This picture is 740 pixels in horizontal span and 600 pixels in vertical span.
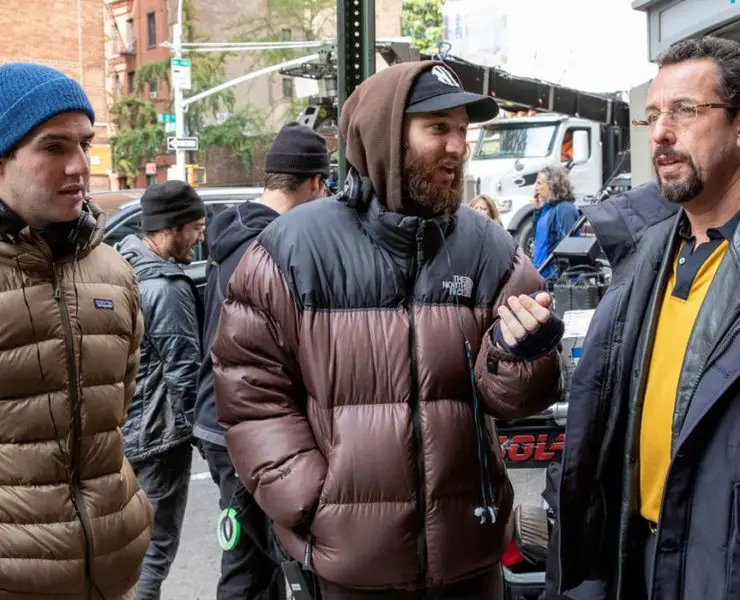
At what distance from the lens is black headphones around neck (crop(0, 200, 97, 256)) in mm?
2381

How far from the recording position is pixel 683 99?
2.36m

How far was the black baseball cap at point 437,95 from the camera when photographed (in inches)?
100

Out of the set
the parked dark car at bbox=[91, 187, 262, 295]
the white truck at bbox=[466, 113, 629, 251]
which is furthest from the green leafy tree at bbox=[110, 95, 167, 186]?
the parked dark car at bbox=[91, 187, 262, 295]

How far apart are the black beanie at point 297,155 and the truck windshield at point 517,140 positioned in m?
15.4

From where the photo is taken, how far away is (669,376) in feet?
7.62

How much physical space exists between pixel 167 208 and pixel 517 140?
1582 cm

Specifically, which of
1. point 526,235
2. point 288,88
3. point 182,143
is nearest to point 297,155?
point 526,235

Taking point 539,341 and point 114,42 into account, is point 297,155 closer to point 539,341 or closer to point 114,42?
point 539,341

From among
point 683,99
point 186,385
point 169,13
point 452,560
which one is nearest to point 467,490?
point 452,560

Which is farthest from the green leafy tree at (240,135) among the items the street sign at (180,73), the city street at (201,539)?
the city street at (201,539)

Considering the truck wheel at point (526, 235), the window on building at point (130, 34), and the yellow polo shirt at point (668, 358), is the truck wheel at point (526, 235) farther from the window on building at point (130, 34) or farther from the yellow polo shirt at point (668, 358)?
the window on building at point (130, 34)

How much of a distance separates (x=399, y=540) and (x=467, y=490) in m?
0.24

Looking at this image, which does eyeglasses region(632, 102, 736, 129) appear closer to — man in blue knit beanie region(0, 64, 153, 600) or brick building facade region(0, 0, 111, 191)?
man in blue knit beanie region(0, 64, 153, 600)

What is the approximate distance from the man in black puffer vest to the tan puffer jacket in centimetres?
97
